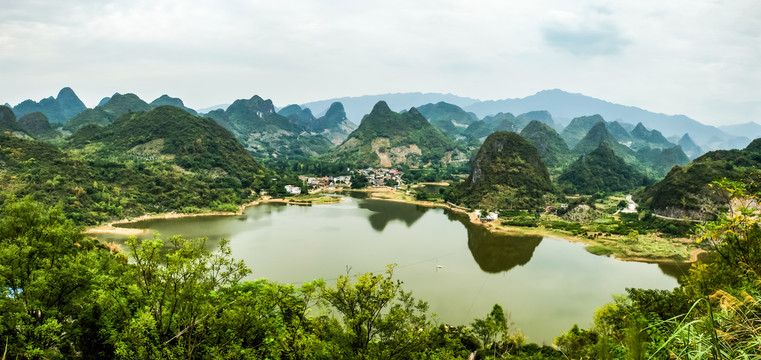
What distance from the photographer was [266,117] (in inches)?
7416

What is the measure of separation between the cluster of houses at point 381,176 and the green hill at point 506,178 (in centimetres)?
2374

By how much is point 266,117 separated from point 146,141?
110m

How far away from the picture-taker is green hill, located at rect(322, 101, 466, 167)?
128125mm

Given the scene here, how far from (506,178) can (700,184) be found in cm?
2720

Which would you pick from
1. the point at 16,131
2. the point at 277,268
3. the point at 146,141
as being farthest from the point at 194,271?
the point at 16,131

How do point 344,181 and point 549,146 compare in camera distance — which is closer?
point 344,181

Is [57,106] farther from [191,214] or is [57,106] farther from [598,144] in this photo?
[598,144]

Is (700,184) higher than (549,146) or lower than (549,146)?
lower

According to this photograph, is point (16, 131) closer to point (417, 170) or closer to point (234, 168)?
point (234, 168)

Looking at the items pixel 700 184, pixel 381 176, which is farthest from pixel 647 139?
pixel 700 184

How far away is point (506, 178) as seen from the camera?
70.1 meters

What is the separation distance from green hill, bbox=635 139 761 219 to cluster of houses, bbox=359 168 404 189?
5106cm

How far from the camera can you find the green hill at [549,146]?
411ft

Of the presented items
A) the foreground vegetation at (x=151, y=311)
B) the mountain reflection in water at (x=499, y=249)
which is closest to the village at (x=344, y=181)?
the mountain reflection in water at (x=499, y=249)
